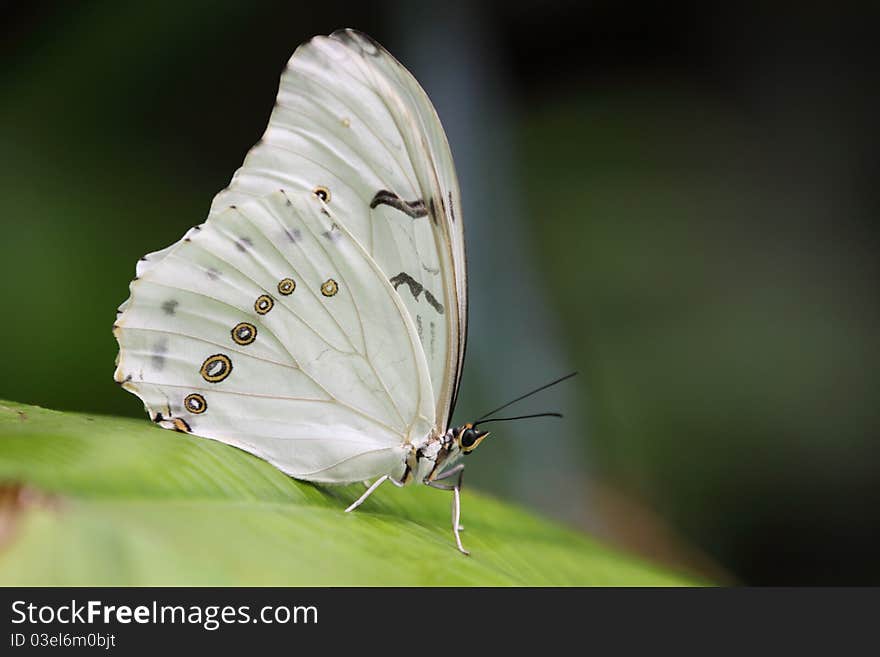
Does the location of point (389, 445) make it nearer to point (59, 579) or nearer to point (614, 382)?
point (59, 579)

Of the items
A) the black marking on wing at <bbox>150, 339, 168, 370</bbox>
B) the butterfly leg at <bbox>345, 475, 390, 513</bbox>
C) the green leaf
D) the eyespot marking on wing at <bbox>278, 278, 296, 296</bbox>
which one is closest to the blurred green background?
the black marking on wing at <bbox>150, 339, 168, 370</bbox>

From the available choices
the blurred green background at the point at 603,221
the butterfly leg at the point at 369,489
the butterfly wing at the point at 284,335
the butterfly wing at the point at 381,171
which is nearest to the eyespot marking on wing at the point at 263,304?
the butterfly wing at the point at 284,335

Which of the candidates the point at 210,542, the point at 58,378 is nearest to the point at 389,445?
the point at 210,542

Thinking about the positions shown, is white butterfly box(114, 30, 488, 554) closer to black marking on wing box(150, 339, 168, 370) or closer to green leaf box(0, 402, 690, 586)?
black marking on wing box(150, 339, 168, 370)

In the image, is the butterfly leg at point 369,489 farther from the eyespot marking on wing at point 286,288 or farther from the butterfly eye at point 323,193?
the butterfly eye at point 323,193

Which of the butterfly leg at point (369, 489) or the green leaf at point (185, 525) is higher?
the butterfly leg at point (369, 489)

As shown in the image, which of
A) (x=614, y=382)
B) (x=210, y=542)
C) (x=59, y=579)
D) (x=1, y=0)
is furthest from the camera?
(x=614, y=382)
